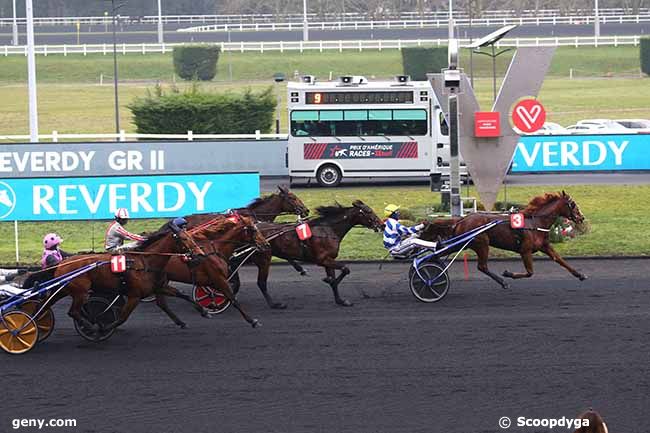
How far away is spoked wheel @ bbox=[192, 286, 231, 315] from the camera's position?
46.8 feet

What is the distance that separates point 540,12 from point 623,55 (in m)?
13.3

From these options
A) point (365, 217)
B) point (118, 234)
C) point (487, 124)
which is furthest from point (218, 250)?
point (487, 124)

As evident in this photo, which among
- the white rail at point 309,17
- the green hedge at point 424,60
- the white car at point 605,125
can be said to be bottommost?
the white car at point 605,125

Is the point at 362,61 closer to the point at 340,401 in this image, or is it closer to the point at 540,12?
the point at 540,12

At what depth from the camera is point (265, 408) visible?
32.7ft

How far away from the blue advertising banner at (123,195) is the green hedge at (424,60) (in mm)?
35769

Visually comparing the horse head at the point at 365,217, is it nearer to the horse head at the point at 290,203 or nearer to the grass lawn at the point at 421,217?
the horse head at the point at 290,203

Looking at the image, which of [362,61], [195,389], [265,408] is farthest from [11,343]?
[362,61]

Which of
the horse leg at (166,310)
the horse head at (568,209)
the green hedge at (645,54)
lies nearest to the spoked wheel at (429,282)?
the horse head at (568,209)

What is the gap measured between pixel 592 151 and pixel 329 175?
6.54 meters

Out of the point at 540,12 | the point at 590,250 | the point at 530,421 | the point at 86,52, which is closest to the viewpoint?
the point at 530,421

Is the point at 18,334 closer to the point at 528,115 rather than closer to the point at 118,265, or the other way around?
the point at 118,265

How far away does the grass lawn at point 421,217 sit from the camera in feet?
63.0

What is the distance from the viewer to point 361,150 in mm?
28031
